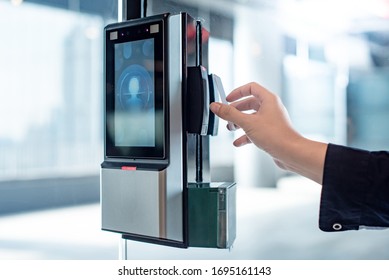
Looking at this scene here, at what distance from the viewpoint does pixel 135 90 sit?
0.92 m

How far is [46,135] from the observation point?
1.66 m

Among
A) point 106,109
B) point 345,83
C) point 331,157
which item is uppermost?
point 345,83

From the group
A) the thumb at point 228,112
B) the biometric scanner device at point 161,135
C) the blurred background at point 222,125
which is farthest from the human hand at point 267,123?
the blurred background at point 222,125

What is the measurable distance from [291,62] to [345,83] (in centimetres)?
19

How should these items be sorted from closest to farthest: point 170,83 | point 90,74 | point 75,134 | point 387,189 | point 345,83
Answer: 1. point 387,189
2. point 170,83
3. point 345,83
4. point 75,134
5. point 90,74

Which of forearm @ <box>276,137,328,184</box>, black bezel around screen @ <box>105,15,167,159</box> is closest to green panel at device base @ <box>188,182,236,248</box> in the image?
black bezel around screen @ <box>105,15,167,159</box>

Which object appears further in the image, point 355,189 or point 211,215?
point 211,215

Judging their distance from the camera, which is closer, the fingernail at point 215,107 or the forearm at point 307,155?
the forearm at point 307,155

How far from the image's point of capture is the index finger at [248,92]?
0.78 meters

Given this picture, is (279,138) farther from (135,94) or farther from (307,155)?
(135,94)

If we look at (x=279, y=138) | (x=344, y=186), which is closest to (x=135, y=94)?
(x=279, y=138)

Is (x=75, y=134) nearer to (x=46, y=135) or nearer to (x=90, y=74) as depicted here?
(x=46, y=135)

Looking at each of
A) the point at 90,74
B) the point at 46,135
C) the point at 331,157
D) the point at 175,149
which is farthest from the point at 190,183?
the point at 90,74

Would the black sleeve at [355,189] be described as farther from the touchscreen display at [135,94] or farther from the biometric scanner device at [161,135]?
the touchscreen display at [135,94]
